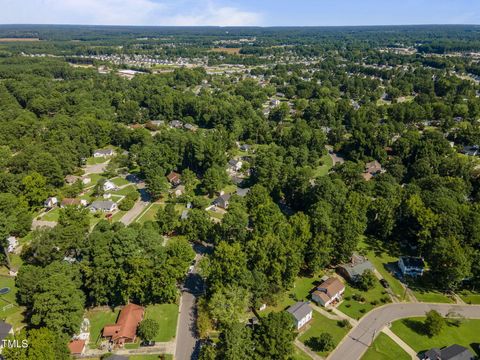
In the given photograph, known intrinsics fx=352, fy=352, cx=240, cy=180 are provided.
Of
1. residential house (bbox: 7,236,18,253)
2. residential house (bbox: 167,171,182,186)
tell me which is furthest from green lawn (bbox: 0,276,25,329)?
residential house (bbox: 167,171,182,186)

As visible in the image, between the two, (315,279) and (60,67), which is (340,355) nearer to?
(315,279)

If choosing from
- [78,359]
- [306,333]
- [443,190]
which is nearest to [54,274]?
[78,359]

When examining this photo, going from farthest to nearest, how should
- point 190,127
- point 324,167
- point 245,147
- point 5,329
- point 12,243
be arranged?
point 190,127 < point 245,147 < point 324,167 < point 12,243 < point 5,329

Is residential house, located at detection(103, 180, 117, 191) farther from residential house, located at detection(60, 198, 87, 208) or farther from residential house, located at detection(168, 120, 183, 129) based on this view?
residential house, located at detection(168, 120, 183, 129)

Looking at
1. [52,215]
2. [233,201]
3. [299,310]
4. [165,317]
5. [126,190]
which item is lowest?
[165,317]

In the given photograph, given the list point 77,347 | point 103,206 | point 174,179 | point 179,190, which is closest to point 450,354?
point 77,347

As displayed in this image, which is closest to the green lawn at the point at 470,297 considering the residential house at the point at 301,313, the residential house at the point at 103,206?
the residential house at the point at 301,313

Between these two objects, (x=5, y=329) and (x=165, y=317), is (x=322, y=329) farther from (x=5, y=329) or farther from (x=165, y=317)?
(x=5, y=329)

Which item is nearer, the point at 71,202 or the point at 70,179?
the point at 71,202
